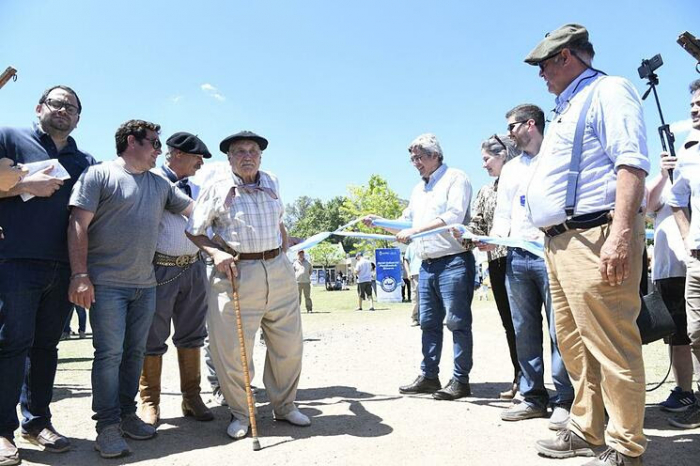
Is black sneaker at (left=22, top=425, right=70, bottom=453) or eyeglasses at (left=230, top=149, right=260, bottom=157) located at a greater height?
eyeglasses at (left=230, top=149, right=260, bottom=157)

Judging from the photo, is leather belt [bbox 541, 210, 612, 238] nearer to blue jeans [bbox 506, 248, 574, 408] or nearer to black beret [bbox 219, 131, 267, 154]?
blue jeans [bbox 506, 248, 574, 408]

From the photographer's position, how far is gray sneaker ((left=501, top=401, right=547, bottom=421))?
14.0 feet

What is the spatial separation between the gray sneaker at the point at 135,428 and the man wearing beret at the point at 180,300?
0.33 meters

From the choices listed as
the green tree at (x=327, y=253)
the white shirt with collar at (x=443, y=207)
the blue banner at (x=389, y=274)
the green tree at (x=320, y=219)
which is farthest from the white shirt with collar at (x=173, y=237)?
the green tree at (x=320, y=219)

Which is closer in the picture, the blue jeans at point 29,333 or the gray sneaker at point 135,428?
the blue jeans at point 29,333

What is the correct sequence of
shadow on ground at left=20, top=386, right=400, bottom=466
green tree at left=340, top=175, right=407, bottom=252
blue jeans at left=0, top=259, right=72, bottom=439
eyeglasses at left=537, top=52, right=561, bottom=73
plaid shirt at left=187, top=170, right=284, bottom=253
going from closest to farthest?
eyeglasses at left=537, top=52, right=561, bottom=73 < blue jeans at left=0, top=259, right=72, bottom=439 < shadow on ground at left=20, top=386, right=400, bottom=466 < plaid shirt at left=187, top=170, right=284, bottom=253 < green tree at left=340, top=175, right=407, bottom=252

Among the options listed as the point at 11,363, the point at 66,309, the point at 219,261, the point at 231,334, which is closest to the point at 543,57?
the point at 219,261

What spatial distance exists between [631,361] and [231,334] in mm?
2854

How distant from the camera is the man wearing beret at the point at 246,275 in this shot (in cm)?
418

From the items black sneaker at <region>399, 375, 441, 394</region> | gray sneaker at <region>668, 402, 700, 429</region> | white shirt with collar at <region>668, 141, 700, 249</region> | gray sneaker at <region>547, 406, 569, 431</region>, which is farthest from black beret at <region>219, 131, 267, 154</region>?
gray sneaker at <region>668, 402, 700, 429</region>

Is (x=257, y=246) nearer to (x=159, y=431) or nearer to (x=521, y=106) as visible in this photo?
(x=159, y=431)

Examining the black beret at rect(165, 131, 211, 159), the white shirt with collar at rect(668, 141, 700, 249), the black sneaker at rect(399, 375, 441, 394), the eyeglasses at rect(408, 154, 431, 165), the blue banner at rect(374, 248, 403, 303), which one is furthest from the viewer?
the blue banner at rect(374, 248, 403, 303)

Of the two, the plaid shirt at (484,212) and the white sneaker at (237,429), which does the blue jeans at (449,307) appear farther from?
the white sneaker at (237,429)

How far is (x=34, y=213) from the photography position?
373cm
